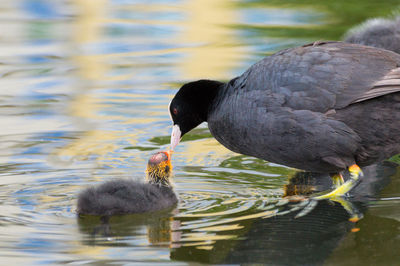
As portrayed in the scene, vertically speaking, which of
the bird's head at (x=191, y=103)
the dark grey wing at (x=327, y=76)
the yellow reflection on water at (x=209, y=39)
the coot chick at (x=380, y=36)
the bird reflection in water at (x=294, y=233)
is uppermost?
the dark grey wing at (x=327, y=76)

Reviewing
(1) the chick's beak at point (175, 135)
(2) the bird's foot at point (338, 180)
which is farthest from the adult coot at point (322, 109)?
(1) the chick's beak at point (175, 135)

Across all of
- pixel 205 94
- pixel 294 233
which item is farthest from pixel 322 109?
pixel 205 94

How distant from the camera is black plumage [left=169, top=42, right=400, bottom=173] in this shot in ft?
16.3

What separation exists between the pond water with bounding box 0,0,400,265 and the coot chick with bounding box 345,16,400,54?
1.45 metres

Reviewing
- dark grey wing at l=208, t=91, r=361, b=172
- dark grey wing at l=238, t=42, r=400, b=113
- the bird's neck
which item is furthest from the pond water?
dark grey wing at l=238, t=42, r=400, b=113

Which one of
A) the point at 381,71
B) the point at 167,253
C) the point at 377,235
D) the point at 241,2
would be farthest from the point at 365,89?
the point at 241,2

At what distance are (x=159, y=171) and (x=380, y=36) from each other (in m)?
2.92

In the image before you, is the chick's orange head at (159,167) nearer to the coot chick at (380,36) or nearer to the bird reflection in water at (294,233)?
the bird reflection in water at (294,233)

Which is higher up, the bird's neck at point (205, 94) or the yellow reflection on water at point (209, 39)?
the bird's neck at point (205, 94)

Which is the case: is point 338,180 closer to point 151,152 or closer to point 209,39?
point 151,152

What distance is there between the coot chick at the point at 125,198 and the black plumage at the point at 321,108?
0.66 m

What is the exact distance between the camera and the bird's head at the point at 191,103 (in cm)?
579

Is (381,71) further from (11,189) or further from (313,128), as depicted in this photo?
(11,189)

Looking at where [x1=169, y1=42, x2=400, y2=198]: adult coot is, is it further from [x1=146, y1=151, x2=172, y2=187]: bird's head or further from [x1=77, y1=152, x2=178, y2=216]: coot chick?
[x1=77, y1=152, x2=178, y2=216]: coot chick
